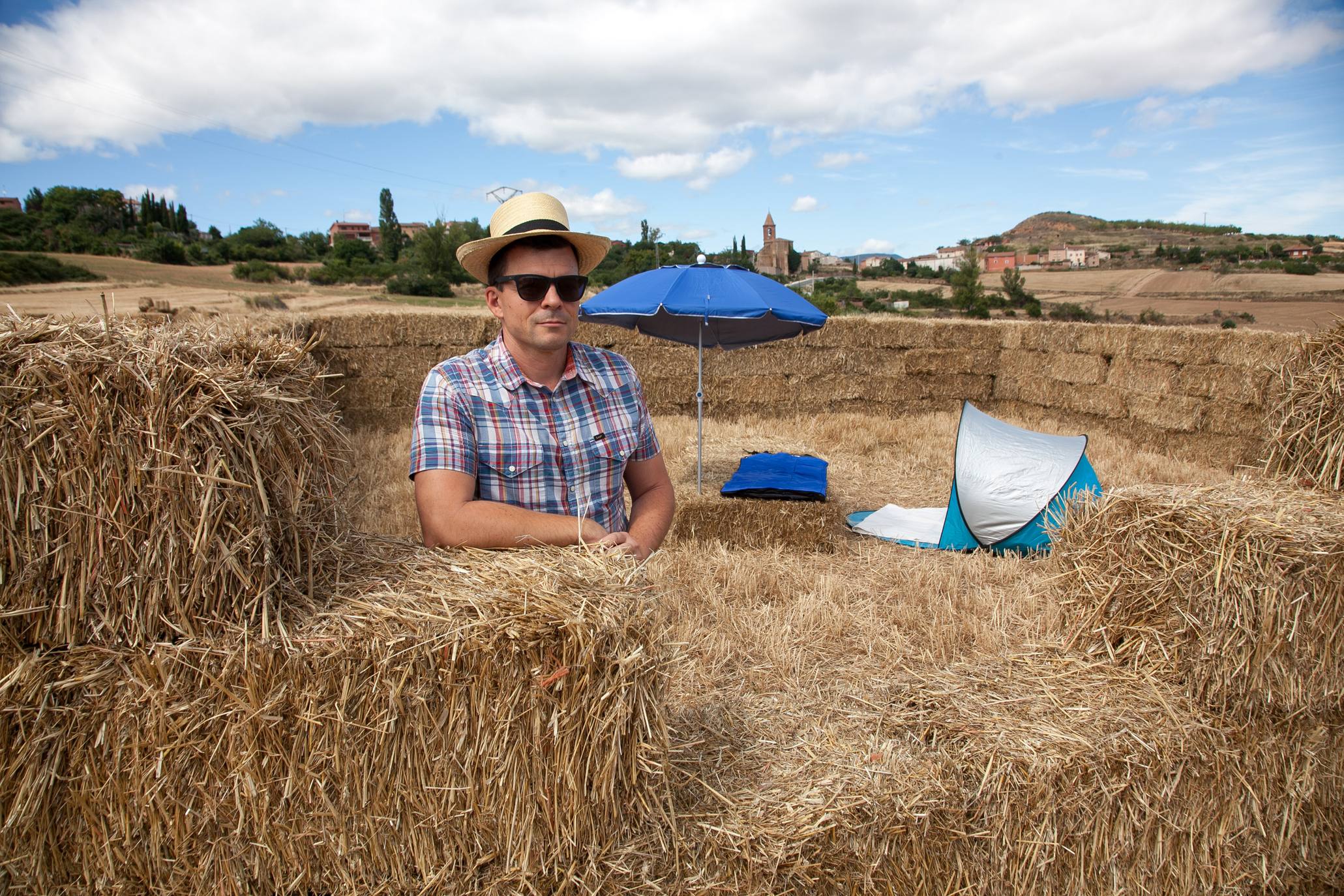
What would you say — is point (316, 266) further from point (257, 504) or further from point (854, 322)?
point (257, 504)

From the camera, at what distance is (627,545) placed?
211 centimetres

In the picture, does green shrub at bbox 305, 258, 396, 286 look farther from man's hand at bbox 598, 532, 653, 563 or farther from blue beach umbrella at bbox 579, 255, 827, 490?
man's hand at bbox 598, 532, 653, 563

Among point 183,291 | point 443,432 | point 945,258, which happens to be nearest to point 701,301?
point 443,432

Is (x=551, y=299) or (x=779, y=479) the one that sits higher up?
(x=551, y=299)

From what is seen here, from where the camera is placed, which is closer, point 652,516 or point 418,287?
point 652,516

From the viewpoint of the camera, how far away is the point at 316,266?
140 ft

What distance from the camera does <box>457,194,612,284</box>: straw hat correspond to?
2.24 m

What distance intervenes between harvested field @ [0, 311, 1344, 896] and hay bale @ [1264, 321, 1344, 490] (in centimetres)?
34

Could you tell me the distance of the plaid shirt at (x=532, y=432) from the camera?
217 centimetres

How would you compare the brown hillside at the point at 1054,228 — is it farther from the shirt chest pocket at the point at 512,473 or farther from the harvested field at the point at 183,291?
the shirt chest pocket at the point at 512,473

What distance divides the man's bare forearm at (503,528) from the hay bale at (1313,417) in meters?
3.27

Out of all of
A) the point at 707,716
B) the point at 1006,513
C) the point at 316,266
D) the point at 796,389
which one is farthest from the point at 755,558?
the point at 316,266

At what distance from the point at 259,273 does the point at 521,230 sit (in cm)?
3593

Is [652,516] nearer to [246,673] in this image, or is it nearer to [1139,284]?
[246,673]
